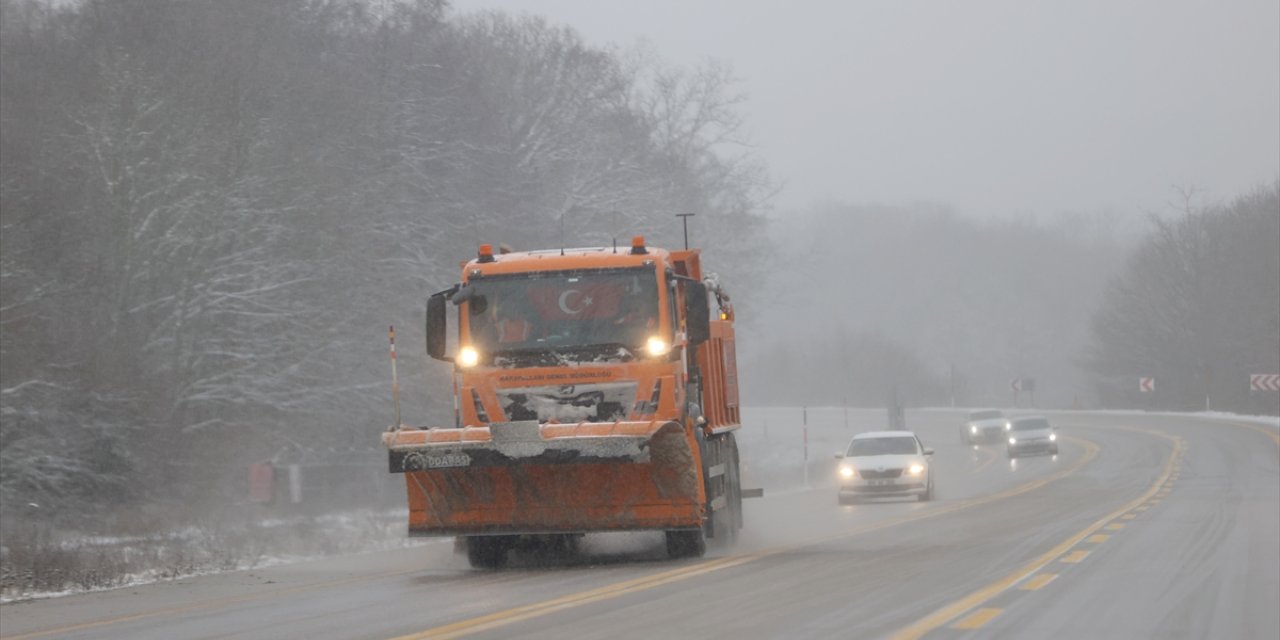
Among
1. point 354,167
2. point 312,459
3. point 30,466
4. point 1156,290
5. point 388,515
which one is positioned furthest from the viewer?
point 1156,290

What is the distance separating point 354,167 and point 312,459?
810 cm

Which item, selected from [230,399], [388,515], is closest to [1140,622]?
[388,515]

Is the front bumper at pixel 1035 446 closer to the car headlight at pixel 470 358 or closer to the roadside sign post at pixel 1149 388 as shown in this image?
the roadside sign post at pixel 1149 388

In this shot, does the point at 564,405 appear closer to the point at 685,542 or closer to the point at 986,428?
the point at 685,542

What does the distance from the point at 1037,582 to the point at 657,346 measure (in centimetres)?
463

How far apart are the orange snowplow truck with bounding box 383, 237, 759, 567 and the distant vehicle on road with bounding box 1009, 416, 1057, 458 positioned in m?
44.5

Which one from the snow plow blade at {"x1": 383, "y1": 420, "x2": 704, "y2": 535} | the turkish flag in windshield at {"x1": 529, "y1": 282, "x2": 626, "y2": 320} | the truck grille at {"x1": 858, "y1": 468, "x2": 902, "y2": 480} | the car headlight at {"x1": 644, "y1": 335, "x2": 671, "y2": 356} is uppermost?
the turkish flag in windshield at {"x1": 529, "y1": 282, "x2": 626, "y2": 320}

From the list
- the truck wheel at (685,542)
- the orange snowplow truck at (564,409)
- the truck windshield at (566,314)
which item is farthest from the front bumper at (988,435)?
the truck windshield at (566,314)

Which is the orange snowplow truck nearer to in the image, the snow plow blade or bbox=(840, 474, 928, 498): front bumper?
the snow plow blade

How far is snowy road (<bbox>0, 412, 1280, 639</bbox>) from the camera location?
10.6 metres

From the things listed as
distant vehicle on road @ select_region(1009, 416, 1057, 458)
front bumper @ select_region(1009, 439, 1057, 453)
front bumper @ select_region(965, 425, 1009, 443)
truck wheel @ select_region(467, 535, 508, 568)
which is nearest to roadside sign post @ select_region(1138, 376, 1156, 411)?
front bumper @ select_region(965, 425, 1009, 443)

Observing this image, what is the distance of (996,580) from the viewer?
1338 centimetres

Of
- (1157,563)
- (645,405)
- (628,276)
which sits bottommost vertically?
(1157,563)

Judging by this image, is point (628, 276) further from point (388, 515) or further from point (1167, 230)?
point (1167, 230)
